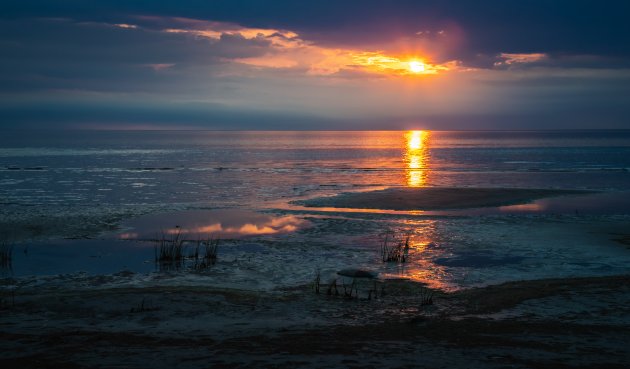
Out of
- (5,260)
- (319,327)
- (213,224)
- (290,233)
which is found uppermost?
(319,327)

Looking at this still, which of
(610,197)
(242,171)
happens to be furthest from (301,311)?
(242,171)

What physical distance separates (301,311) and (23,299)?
23.5 ft

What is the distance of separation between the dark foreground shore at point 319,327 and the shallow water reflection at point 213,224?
10106 mm

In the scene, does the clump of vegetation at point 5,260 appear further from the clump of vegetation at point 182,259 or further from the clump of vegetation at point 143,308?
the clump of vegetation at point 143,308

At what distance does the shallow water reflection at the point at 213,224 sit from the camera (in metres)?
26.2

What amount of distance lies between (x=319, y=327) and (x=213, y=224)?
57.1 ft

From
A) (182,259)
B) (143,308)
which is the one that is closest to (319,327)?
(143,308)

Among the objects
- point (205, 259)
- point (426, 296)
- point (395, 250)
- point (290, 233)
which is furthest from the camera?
point (290, 233)

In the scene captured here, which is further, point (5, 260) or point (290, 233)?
point (290, 233)

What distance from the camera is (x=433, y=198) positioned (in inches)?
1537

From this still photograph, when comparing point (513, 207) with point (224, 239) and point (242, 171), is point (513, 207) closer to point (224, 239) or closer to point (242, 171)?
point (224, 239)

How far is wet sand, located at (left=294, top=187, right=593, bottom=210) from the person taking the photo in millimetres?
35750

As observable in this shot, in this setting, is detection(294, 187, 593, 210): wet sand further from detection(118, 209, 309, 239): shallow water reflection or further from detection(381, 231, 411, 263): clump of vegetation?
detection(381, 231, 411, 263): clump of vegetation

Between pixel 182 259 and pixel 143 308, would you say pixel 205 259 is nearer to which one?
pixel 182 259
